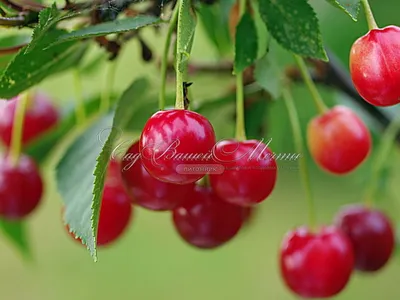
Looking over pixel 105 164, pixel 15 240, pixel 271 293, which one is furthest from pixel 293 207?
pixel 105 164

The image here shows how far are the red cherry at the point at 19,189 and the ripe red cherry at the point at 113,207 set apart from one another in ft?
0.52

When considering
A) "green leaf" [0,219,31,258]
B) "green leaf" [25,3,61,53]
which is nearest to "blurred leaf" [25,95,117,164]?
"green leaf" [0,219,31,258]

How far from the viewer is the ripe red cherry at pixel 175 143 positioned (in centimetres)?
65

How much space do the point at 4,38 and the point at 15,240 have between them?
46 centimetres

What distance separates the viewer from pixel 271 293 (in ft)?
11.2

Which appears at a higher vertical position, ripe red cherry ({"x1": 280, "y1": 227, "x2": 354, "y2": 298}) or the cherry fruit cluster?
the cherry fruit cluster

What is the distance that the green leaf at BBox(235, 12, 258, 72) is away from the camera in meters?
0.80

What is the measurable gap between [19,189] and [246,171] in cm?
43

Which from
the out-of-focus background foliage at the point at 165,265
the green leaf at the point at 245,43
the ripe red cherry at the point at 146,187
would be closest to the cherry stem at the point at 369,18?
the green leaf at the point at 245,43

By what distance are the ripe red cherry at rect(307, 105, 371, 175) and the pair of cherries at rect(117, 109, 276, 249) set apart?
0.11 m

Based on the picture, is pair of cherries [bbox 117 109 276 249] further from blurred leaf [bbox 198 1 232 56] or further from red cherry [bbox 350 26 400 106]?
blurred leaf [bbox 198 1 232 56]

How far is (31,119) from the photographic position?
1.23 meters

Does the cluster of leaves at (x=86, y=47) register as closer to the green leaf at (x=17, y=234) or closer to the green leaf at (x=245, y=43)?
the green leaf at (x=245, y=43)

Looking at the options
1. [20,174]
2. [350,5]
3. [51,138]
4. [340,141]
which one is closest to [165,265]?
[51,138]
